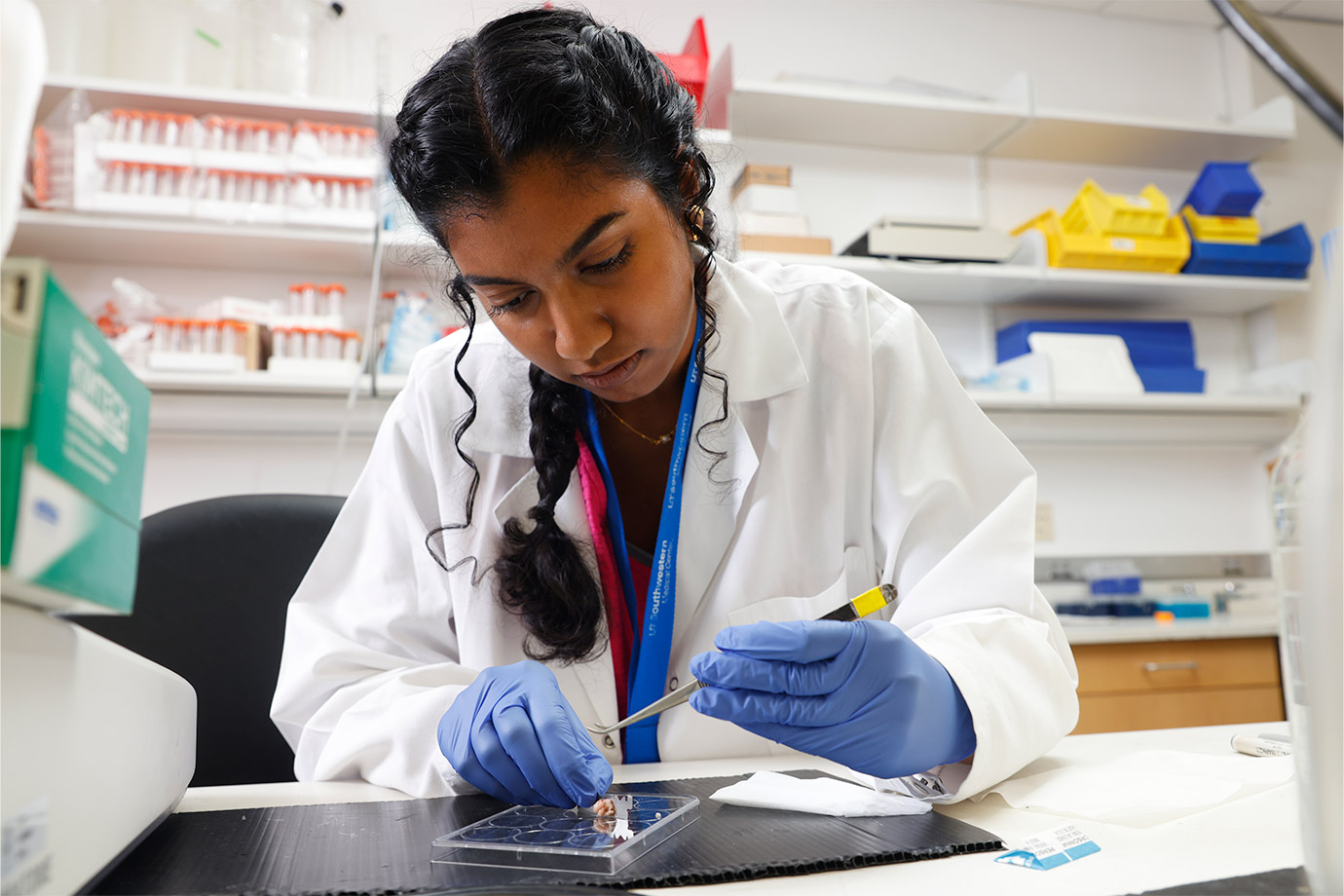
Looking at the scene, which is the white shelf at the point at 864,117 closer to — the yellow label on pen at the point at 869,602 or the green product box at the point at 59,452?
the yellow label on pen at the point at 869,602

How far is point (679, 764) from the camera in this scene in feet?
3.14

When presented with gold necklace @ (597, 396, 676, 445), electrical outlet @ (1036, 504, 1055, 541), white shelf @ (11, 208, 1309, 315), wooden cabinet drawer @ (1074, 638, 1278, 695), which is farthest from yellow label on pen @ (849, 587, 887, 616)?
electrical outlet @ (1036, 504, 1055, 541)

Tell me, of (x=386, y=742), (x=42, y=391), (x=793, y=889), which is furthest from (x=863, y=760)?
(x=42, y=391)

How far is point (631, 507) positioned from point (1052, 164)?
241 centimetres

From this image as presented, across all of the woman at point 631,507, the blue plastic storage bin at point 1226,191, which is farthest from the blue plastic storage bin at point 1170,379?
the woman at point 631,507

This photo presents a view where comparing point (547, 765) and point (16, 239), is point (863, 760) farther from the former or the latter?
point (16, 239)

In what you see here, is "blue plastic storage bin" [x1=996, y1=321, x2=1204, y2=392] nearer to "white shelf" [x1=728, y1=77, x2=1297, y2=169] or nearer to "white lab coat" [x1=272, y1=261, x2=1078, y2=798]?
"white shelf" [x1=728, y1=77, x2=1297, y2=169]

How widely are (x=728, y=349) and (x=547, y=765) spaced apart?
1.80 ft

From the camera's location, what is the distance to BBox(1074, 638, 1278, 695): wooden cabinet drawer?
7.50 ft

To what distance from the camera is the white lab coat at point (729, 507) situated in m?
1.03

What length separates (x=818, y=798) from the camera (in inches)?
28.3

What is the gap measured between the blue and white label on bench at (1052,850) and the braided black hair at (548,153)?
1.85 ft

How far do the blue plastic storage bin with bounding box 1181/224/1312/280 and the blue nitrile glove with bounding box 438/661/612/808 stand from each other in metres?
2.59

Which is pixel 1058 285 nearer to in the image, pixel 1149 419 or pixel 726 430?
pixel 1149 419
